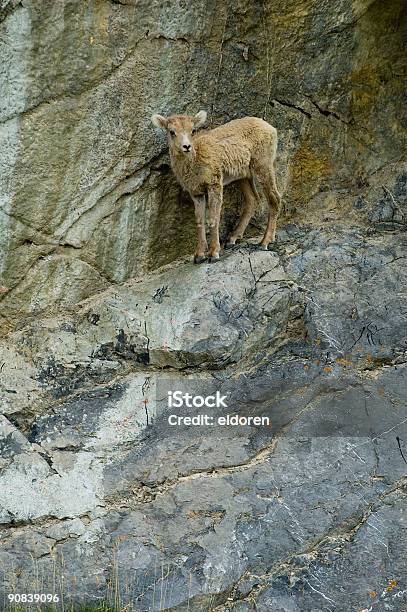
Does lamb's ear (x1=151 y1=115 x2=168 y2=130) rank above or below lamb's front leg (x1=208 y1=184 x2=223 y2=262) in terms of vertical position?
above

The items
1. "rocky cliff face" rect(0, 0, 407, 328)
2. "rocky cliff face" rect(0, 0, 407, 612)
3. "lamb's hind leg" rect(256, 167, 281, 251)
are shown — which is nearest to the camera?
"rocky cliff face" rect(0, 0, 407, 612)

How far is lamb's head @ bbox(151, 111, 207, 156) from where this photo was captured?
1260 cm

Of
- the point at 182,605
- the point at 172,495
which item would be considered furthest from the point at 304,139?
the point at 182,605

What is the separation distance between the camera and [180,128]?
499 inches

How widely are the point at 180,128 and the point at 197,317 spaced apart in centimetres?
223

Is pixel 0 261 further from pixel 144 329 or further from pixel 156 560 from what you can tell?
pixel 156 560

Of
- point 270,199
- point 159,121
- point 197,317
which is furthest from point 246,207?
point 197,317

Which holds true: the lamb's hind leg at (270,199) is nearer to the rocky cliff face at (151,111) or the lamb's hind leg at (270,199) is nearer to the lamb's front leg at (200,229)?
the rocky cliff face at (151,111)

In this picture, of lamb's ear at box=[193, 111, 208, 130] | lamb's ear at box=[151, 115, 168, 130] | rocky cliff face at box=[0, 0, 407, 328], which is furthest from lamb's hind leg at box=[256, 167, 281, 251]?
lamb's ear at box=[151, 115, 168, 130]

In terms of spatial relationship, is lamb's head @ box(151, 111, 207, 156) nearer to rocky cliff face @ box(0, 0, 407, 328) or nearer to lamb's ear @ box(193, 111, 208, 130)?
lamb's ear @ box(193, 111, 208, 130)

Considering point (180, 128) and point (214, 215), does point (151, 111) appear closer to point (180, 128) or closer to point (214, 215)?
point (180, 128)

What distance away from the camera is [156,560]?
11094 mm

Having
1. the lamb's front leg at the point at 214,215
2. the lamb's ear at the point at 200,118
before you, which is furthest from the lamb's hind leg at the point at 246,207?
the lamb's ear at the point at 200,118

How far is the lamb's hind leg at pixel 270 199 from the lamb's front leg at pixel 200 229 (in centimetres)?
78
